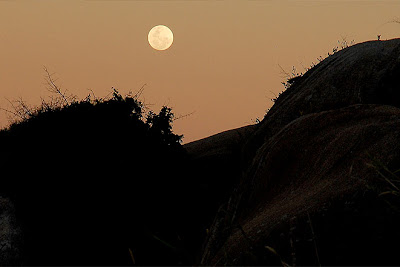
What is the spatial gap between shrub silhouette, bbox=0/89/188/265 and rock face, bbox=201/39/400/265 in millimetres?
5189

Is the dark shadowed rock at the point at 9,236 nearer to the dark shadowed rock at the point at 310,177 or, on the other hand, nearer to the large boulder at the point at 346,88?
the large boulder at the point at 346,88

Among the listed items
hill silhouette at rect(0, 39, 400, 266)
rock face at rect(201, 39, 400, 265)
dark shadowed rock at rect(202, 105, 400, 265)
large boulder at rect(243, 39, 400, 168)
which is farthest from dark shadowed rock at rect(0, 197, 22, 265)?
dark shadowed rock at rect(202, 105, 400, 265)

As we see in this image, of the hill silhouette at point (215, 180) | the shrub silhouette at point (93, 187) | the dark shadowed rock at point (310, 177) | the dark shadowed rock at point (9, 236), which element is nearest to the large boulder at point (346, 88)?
the hill silhouette at point (215, 180)

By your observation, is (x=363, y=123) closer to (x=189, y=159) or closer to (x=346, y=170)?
(x=346, y=170)

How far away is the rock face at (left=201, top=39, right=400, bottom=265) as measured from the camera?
11.2 feet

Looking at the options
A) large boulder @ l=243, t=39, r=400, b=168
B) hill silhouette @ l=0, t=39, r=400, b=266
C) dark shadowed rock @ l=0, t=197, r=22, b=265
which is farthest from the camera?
dark shadowed rock @ l=0, t=197, r=22, b=265

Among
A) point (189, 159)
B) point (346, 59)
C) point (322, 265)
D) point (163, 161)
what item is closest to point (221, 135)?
point (189, 159)

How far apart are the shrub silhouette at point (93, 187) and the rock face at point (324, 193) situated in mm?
5189

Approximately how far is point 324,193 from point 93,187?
9.07 meters

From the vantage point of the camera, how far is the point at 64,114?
14.1 m

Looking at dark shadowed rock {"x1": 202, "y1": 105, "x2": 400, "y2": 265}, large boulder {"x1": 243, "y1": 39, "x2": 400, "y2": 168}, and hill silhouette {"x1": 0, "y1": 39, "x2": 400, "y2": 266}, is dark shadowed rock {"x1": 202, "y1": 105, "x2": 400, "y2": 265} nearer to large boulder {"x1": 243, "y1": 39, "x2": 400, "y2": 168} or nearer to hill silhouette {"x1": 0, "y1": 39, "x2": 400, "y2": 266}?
hill silhouette {"x1": 0, "y1": 39, "x2": 400, "y2": 266}

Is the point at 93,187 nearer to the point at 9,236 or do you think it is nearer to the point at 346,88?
the point at 9,236

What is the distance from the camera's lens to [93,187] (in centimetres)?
1249

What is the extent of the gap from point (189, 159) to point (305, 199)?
10.2 metres
